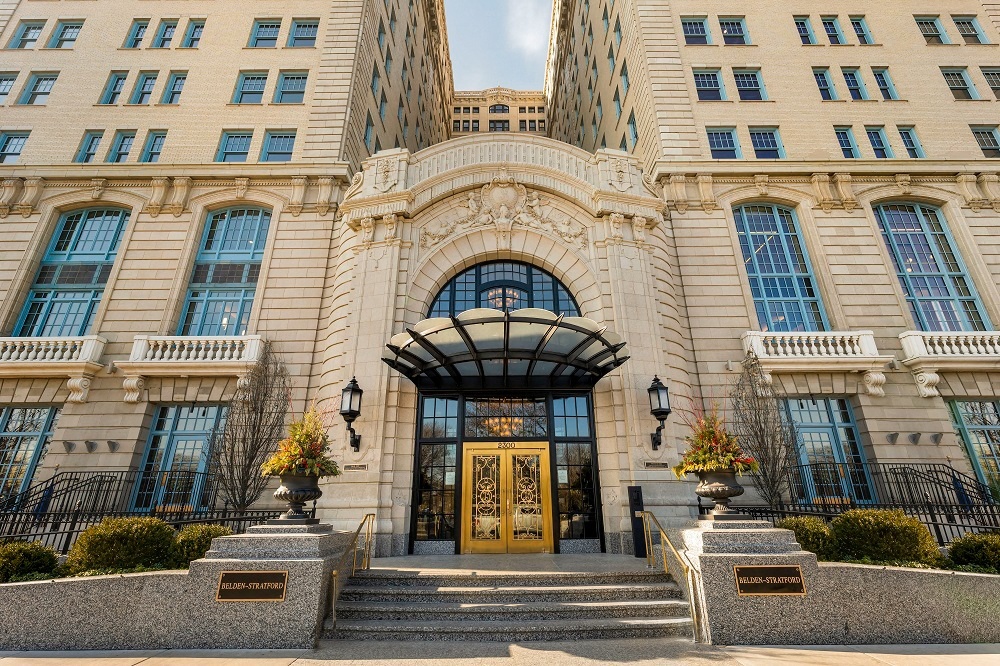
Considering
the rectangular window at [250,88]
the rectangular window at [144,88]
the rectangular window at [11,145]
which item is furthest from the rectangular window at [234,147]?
the rectangular window at [11,145]

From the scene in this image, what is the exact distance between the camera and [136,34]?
22.8 m

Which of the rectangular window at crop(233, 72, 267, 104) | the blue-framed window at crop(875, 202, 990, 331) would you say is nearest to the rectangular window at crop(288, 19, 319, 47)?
the rectangular window at crop(233, 72, 267, 104)

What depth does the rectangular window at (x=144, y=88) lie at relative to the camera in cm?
2125

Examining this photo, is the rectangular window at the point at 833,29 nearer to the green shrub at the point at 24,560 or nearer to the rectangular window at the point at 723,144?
the rectangular window at the point at 723,144

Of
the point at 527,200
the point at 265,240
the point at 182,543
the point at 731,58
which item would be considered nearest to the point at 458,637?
the point at 182,543

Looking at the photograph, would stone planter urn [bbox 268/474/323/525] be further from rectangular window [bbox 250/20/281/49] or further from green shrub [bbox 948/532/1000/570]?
rectangular window [bbox 250/20/281/49]

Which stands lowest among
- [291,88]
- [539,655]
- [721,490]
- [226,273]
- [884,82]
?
[539,655]

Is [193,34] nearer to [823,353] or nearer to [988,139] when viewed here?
[823,353]

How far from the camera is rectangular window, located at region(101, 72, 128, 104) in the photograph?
70.0 feet

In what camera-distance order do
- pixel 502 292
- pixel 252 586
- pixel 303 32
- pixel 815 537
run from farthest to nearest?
pixel 303 32 < pixel 502 292 < pixel 815 537 < pixel 252 586

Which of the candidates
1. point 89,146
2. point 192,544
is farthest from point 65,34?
point 192,544

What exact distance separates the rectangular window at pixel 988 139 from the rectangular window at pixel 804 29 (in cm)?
881

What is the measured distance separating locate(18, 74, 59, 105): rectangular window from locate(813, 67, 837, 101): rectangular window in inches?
1523

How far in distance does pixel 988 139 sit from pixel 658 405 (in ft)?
76.8
